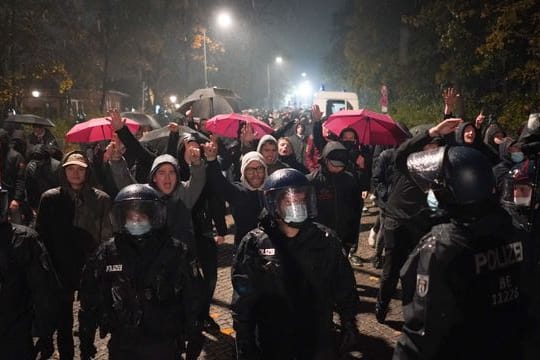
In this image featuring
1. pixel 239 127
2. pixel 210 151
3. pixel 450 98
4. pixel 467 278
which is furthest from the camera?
pixel 239 127

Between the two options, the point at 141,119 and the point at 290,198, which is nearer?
the point at 290,198

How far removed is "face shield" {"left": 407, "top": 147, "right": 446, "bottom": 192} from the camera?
238 cm

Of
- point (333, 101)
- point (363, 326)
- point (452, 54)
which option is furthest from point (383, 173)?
point (333, 101)

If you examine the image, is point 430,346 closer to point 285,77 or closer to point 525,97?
point 525,97

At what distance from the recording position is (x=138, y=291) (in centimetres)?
300

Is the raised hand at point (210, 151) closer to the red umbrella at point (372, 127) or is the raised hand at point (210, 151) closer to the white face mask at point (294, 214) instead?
the white face mask at point (294, 214)

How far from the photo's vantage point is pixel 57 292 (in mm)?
3254

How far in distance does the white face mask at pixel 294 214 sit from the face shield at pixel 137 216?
862mm

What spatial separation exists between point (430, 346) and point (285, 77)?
88515mm

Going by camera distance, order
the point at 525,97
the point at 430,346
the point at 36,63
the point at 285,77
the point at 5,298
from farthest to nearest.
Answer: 1. the point at 285,77
2. the point at 36,63
3. the point at 525,97
4. the point at 5,298
5. the point at 430,346

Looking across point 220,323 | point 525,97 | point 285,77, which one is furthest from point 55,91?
point 285,77

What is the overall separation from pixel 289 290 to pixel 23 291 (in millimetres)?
1742

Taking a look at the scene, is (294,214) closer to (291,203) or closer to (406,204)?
(291,203)

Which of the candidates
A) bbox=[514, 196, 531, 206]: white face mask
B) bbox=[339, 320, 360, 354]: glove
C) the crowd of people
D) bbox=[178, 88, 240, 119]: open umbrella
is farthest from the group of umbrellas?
bbox=[339, 320, 360, 354]: glove
